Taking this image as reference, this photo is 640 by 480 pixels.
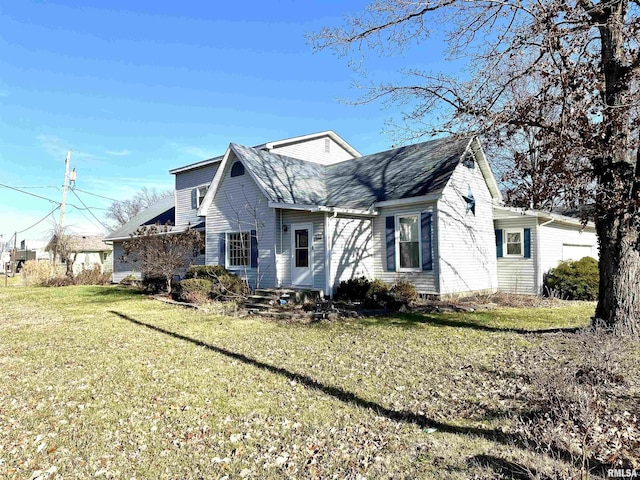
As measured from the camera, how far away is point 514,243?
52.6 ft

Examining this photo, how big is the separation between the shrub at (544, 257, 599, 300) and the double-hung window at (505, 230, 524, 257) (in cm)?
137

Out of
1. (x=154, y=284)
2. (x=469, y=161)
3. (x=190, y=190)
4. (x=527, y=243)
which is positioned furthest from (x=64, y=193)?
(x=527, y=243)

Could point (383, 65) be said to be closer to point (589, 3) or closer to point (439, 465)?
point (589, 3)

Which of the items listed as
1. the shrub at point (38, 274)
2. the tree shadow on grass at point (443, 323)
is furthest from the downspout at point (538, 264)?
the shrub at point (38, 274)

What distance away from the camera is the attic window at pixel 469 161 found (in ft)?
47.5

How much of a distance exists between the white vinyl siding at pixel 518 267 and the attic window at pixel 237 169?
10403 mm

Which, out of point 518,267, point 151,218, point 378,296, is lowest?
point 378,296

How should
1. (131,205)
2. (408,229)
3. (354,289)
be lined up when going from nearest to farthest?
(354,289) → (408,229) → (131,205)

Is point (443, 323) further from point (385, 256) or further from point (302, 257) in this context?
point (302, 257)

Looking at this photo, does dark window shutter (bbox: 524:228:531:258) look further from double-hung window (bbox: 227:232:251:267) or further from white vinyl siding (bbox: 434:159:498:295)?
double-hung window (bbox: 227:232:251:267)

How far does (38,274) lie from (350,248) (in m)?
20.3

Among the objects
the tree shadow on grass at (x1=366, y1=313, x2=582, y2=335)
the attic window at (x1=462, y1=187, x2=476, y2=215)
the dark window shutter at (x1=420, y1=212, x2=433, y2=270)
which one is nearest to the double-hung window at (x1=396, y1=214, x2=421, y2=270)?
the dark window shutter at (x1=420, y1=212, x2=433, y2=270)

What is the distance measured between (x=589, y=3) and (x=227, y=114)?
15878 millimetres

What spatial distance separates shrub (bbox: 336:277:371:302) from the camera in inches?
526
